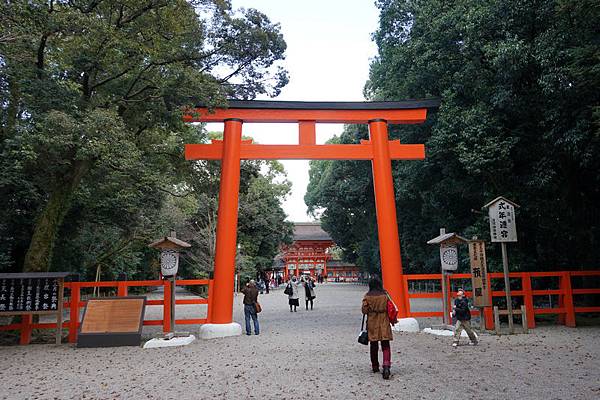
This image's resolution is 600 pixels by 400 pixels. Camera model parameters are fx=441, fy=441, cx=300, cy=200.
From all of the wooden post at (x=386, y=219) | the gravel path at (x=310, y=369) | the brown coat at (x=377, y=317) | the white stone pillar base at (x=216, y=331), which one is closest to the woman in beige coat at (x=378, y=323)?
the brown coat at (x=377, y=317)

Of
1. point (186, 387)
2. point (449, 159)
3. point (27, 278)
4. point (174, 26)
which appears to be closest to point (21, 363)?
point (27, 278)

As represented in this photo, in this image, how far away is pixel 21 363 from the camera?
7.88 metres

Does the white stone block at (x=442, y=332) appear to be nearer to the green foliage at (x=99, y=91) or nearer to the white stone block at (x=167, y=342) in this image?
the white stone block at (x=167, y=342)

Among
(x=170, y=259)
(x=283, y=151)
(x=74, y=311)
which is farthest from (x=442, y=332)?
(x=74, y=311)

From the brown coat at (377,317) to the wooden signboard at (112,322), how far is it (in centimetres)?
567

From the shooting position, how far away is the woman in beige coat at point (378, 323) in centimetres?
602

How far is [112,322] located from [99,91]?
20.2 ft

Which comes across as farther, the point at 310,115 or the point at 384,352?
the point at 310,115

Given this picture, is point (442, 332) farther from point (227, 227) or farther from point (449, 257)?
point (227, 227)

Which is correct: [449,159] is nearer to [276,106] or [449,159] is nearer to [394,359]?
[276,106]

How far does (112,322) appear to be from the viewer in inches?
380

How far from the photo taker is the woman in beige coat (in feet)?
19.7

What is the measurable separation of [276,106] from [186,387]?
24.8 feet

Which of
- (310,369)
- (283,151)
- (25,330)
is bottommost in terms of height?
(310,369)
